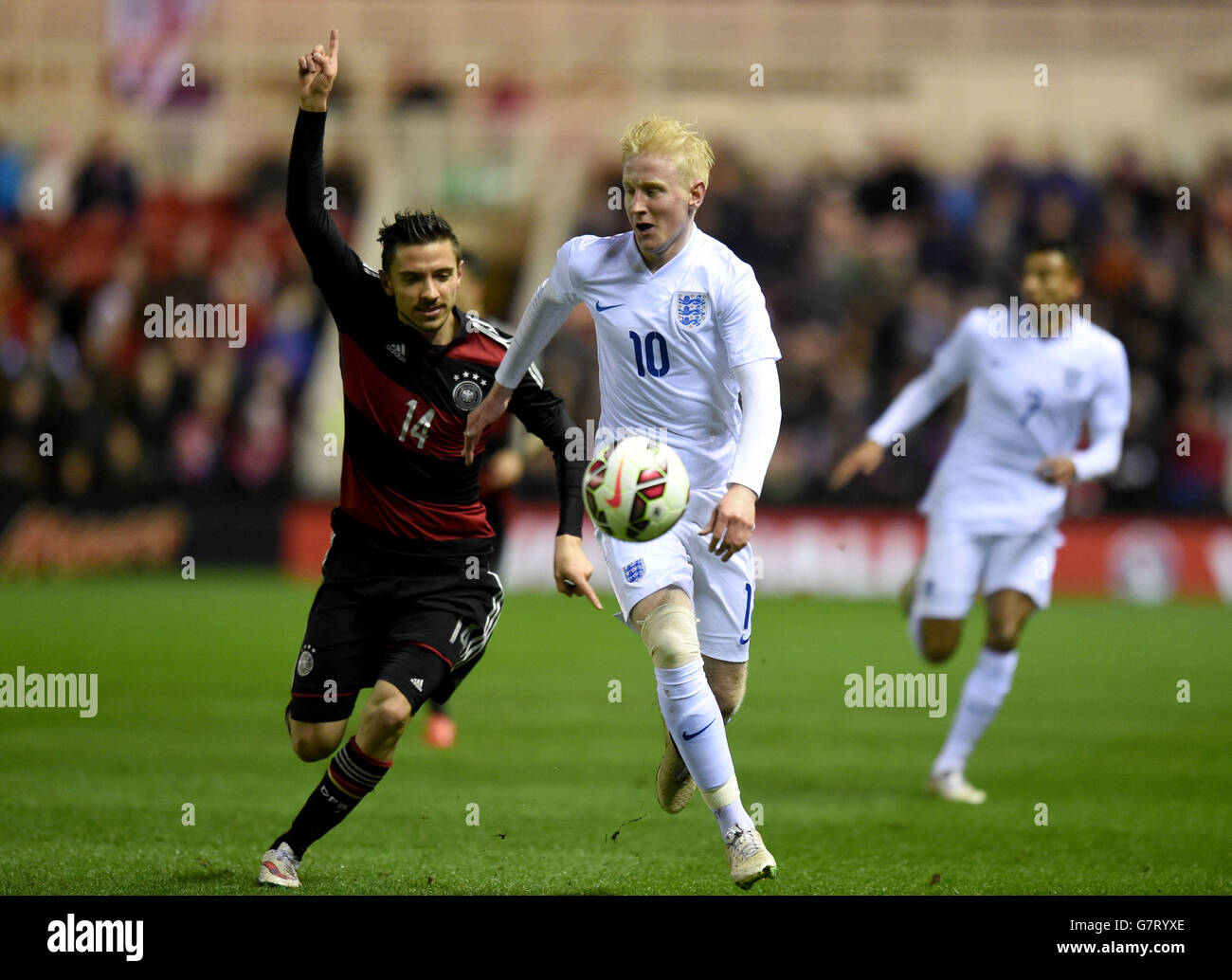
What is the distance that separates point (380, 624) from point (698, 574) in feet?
3.69

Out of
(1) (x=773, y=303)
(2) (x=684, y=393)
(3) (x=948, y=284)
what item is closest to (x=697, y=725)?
(2) (x=684, y=393)

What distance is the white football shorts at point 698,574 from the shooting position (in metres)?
6.01

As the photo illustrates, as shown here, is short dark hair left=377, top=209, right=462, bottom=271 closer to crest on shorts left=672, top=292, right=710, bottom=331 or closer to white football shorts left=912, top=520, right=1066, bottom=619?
crest on shorts left=672, top=292, right=710, bottom=331

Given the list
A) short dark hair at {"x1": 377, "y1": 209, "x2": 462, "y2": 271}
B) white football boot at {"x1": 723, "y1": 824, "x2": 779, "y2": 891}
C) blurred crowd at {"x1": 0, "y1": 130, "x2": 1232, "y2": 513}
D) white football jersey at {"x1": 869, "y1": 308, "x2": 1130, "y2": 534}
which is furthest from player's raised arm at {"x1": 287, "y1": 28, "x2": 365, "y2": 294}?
blurred crowd at {"x1": 0, "y1": 130, "x2": 1232, "y2": 513}

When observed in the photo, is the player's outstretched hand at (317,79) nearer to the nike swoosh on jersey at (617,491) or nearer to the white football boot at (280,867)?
the nike swoosh on jersey at (617,491)

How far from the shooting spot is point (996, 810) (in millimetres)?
8000

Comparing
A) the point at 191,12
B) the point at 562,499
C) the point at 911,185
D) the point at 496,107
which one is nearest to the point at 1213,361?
the point at 911,185

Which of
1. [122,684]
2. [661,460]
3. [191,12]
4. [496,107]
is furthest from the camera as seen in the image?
[496,107]

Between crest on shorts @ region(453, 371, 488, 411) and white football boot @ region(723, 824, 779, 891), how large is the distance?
5.60ft

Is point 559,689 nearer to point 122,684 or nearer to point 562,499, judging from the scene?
point 122,684

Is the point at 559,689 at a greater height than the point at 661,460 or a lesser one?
lesser

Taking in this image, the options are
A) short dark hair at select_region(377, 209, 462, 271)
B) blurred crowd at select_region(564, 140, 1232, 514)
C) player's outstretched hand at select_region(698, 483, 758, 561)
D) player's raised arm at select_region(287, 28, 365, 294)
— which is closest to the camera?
player's outstretched hand at select_region(698, 483, 758, 561)

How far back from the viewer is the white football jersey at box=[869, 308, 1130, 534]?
28.5ft
